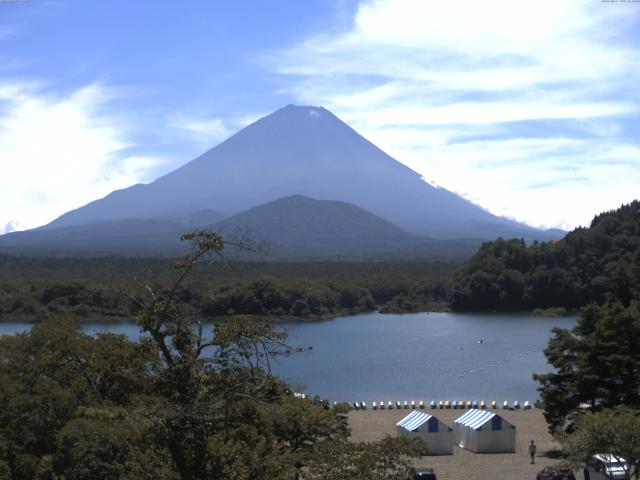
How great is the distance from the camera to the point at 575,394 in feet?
44.6

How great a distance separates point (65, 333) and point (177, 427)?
13.0ft

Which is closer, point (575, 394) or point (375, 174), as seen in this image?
point (575, 394)

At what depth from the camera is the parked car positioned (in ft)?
30.8

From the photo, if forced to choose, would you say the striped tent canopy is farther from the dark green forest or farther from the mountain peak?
the mountain peak

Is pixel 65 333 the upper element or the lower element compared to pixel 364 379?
upper

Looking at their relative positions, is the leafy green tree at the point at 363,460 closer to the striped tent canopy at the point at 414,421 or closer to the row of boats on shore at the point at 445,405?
the striped tent canopy at the point at 414,421

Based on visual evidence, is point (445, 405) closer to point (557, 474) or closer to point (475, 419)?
point (475, 419)

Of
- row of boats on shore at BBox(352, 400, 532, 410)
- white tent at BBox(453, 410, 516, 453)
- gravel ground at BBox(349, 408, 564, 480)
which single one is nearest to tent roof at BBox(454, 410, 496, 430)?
white tent at BBox(453, 410, 516, 453)

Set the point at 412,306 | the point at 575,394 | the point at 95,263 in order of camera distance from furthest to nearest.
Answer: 1. the point at 95,263
2. the point at 412,306
3. the point at 575,394

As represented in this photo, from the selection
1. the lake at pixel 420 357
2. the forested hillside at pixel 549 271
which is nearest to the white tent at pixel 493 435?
the lake at pixel 420 357

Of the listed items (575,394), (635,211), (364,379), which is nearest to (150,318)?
(575,394)

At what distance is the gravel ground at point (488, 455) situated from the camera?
1257 cm

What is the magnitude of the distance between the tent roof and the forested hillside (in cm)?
3028

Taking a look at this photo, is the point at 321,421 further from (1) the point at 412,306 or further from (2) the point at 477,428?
(1) the point at 412,306
